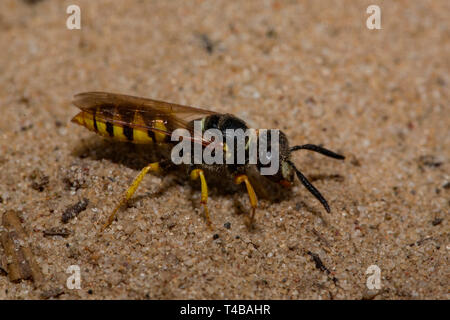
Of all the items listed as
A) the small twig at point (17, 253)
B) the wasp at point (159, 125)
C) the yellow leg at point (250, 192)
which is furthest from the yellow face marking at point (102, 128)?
the yellow leg at point (250, 192)

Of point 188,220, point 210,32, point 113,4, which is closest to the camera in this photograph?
point 188,220

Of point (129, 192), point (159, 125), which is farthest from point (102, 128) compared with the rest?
point (129, 192)

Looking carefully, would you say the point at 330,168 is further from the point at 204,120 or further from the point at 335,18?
→ the point at 335,18

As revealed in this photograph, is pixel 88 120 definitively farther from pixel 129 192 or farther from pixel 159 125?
pixel 129 192

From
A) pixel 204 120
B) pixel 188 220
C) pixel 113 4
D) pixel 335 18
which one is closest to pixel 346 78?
pixel 335 18

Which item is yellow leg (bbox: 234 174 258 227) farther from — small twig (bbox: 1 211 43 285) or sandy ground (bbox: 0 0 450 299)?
small twig (bbox: 1 211 43 285)

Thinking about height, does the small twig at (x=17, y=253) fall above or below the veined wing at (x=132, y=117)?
below

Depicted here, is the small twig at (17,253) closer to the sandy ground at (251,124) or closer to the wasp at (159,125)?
the sandy ground at (251,124)
